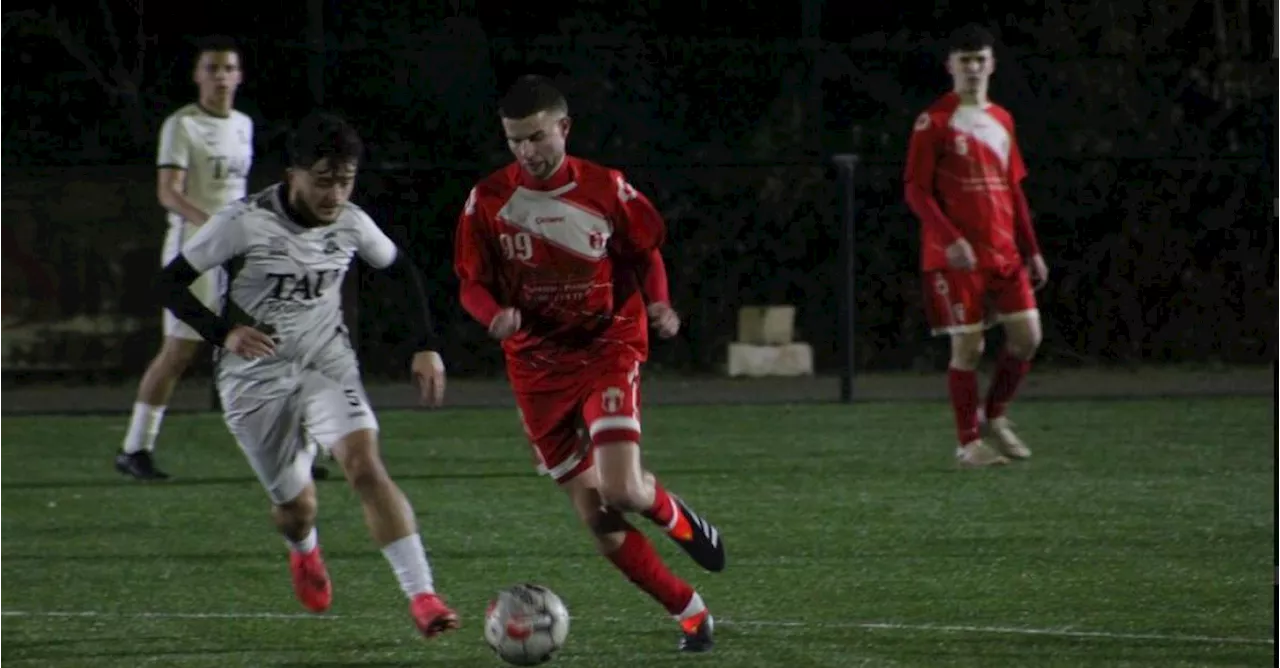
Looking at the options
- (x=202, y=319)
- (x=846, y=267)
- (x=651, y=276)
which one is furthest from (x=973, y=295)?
(x=202, y=319)

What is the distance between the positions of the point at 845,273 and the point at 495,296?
852 centimetres

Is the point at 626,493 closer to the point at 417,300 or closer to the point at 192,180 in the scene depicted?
the point at 417,300

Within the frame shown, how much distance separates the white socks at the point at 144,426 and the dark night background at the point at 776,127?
5077 millimetres

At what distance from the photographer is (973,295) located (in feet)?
38.5

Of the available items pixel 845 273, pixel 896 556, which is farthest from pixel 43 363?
pixel 896 556

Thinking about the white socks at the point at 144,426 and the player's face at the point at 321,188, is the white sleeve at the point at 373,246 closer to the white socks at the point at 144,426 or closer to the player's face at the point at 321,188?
the player's face at the point at 321,188

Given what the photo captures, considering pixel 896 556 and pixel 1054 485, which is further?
pixel 1054 485

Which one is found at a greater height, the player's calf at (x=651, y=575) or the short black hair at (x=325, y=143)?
the short black hair at (x=325, y=143)

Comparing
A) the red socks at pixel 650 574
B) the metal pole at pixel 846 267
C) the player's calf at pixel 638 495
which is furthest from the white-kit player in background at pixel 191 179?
the metal pole at pixel 846 267

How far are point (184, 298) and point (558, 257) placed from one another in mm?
1096

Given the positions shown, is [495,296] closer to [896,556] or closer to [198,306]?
[198,306]

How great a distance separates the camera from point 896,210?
1741cm

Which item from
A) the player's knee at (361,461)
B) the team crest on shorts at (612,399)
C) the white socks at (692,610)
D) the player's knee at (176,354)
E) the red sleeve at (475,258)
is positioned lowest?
the player's knee at (176,354)

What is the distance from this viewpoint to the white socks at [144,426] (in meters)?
11.5
